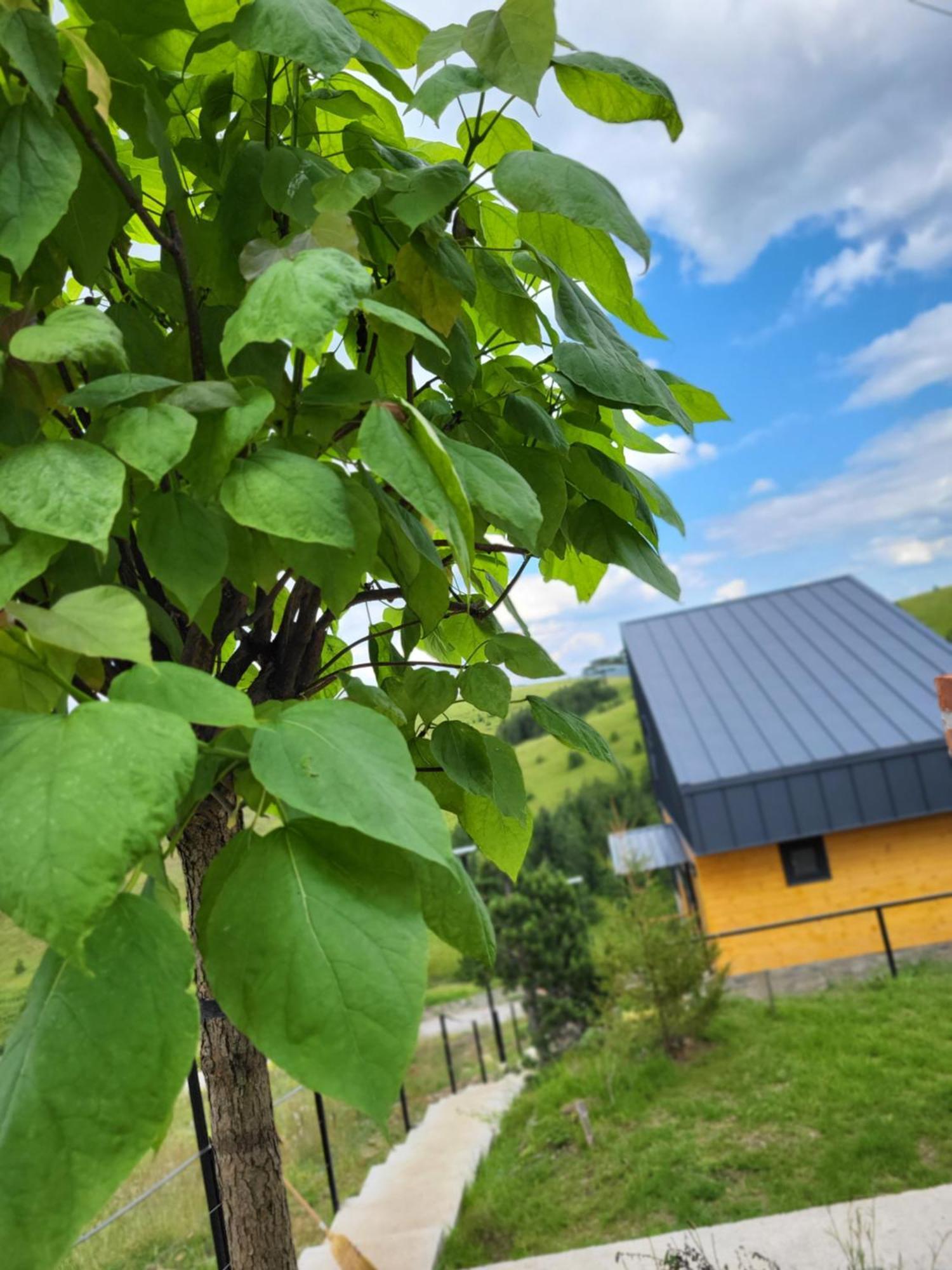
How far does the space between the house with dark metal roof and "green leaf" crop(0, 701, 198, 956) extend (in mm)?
9783

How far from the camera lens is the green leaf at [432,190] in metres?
0.67

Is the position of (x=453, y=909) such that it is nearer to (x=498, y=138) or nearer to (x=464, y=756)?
(x=464, y=756)

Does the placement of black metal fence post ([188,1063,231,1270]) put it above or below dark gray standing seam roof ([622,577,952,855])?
below

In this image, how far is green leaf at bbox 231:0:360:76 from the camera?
2.02 feet

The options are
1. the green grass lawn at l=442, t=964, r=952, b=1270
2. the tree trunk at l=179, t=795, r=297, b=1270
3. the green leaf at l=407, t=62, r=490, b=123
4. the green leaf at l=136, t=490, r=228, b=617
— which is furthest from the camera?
the green grass lawn at l=442, t=964, r=952, b=1270

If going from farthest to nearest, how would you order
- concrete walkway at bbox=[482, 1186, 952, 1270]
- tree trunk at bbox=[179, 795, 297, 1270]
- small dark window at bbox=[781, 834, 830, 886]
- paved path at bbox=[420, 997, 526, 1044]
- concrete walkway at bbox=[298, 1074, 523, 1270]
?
paved path at bbox=[420, 997, 526, 1044] < small dark window at bbox=[781, 834, 830, 886] < concrete walkway at bbox=[298, 1074, 523, 1270] < concrete walkway at bbox=[482, 1186, 952, 1270] < tree trunk at bbox=[179, 795, 297, 1270]

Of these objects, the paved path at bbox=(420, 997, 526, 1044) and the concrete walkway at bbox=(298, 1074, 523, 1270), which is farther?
Result: the paved path at bbox=(420, 997, 526, 1044)

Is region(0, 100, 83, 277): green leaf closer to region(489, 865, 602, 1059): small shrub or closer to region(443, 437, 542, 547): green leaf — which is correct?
region(443, 437, 542, 547): green leaf

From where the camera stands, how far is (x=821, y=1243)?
3.25 meters

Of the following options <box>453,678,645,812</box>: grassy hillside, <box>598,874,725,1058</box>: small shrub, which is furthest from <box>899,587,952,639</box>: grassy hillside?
<box>598,874,725,1058</box>: small shrub

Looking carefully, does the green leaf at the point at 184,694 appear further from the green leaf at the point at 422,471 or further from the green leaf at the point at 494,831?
the green leaf at the point at 494,831

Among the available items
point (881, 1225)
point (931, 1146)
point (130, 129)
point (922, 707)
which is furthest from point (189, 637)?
point (922, 707)

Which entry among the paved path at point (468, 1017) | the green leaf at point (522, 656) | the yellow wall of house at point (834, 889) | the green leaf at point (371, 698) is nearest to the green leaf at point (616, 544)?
the green leaf at point (522, 656)

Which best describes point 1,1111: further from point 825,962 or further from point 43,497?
point 825,962
